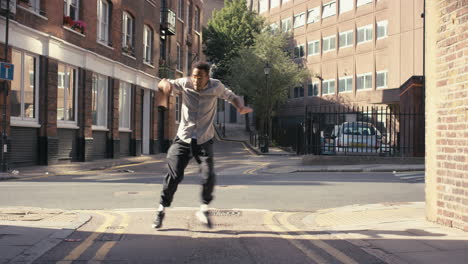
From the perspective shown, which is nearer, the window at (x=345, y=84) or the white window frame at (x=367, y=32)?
the white window frame at (x=367, y=32)

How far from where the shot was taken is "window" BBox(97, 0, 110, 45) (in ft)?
72.9

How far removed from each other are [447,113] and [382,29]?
119ft

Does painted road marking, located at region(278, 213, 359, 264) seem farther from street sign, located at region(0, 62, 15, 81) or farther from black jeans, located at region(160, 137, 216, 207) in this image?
street sign, located at region(0, 62, 15, 81)

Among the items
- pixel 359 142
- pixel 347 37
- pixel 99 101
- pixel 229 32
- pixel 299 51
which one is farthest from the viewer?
pixel 299 51

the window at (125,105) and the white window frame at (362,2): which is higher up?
the white window frame at (362,2)

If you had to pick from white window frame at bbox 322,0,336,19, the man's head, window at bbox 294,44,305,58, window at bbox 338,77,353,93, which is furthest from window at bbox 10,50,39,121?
window at bbox 294,44,305,58

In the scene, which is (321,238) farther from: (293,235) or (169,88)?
(169,88)

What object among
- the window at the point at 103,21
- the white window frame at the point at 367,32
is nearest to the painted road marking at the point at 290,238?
the window at the point at 103,21

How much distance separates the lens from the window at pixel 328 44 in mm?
45562

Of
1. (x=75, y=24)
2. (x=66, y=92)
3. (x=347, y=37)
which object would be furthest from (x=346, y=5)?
(x=66, y=92)

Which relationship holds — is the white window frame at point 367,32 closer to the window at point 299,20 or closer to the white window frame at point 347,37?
the white window frame at point 347,37

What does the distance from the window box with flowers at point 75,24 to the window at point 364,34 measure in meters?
27.4

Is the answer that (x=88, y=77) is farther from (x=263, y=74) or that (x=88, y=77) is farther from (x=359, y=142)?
(x=263, y=74)

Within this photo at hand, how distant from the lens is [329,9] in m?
46.2
